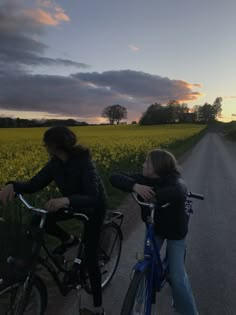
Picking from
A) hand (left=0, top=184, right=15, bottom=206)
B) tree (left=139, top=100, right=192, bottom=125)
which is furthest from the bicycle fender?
tree (left=139, top=100, right=192, bottom=125)

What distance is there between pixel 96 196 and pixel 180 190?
705mm

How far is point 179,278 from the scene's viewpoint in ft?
10.9

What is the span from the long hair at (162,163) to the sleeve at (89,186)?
517 millimetres

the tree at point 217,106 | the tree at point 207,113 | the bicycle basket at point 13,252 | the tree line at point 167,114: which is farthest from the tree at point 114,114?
the bicycle basket at point 13,252

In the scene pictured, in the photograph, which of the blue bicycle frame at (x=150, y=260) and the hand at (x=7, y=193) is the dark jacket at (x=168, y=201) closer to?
the blue bicycle frame at (x=150, y=260)

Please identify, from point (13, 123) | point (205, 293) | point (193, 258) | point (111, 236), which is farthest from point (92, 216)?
point (13, 123)

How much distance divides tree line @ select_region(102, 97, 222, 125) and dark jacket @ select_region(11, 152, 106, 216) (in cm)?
9587

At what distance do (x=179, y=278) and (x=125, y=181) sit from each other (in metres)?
0.93

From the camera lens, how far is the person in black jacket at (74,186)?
11.1ft

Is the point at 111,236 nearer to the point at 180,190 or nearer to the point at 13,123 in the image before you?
the point at 180,190

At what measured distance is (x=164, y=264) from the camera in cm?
361

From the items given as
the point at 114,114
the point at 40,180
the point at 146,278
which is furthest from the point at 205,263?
the point at 114,114

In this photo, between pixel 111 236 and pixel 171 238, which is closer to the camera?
pixel 171 238

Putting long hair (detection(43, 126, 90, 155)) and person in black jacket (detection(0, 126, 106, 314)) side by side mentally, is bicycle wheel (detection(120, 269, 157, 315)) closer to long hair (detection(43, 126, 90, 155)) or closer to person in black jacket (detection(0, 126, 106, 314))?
person in black jacket (detection(0, 126, 106, 314))
